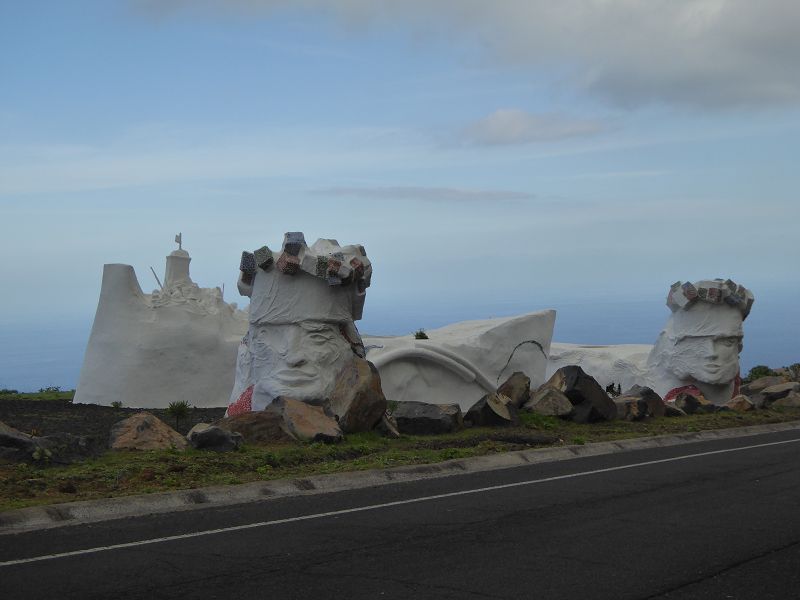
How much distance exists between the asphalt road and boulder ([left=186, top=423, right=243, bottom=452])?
2608 mm

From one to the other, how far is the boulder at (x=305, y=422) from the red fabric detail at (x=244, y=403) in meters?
2.22

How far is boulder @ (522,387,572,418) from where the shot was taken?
719 inches

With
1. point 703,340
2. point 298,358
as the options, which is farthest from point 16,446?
point 703,340

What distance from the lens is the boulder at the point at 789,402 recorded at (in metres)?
23.5

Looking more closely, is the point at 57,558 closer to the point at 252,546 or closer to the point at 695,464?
the point at 252,546

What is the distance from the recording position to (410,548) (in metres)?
7.89

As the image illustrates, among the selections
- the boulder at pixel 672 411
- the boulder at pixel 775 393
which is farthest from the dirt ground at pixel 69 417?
the boulder at pixel 775 393

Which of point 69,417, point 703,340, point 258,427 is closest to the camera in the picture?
point 258,427

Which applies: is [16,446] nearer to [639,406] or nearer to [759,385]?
[639,406]

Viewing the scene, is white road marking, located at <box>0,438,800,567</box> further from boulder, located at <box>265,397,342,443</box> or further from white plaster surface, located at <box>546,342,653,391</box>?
white plaster surface, located at <box>546,342,653,391</box>

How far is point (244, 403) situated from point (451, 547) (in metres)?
9.90

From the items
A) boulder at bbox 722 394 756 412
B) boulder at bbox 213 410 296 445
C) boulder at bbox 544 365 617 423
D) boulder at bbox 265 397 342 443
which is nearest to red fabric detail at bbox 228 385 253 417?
boulder at bbox 265 397 342 443

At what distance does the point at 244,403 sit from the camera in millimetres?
17422

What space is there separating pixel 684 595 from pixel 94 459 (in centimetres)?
763
